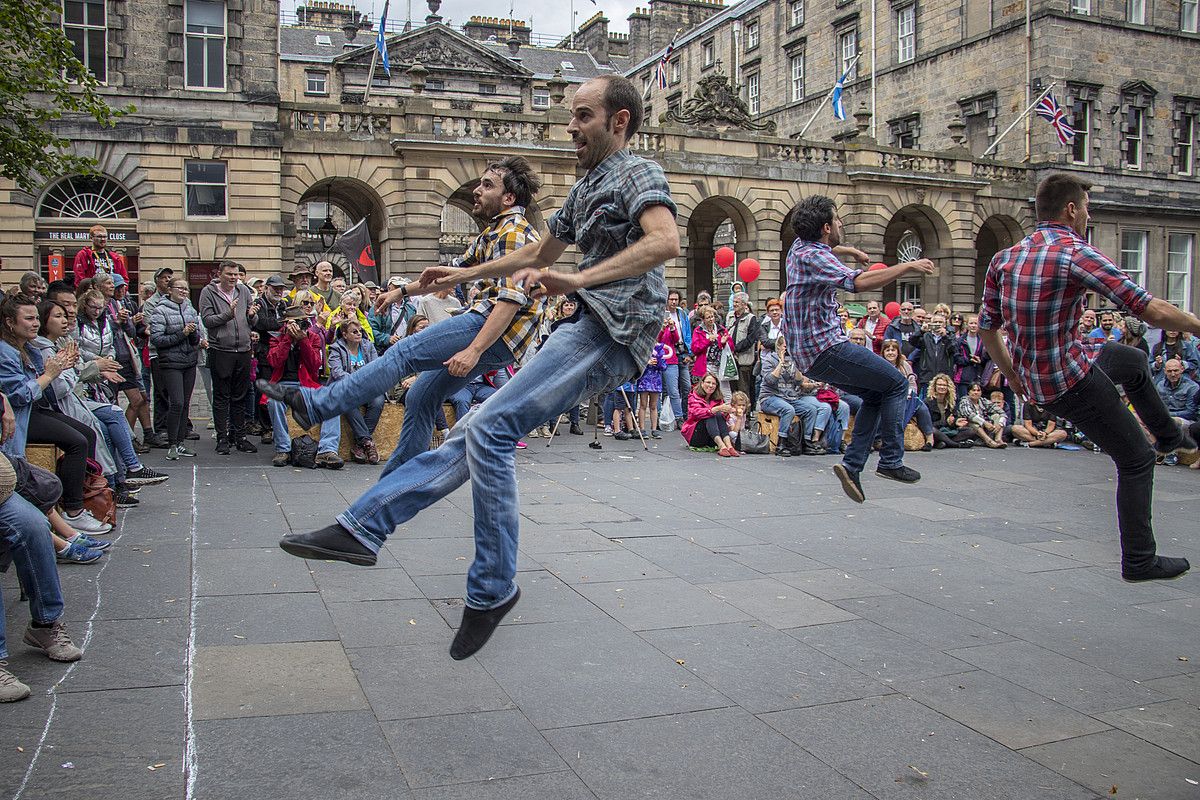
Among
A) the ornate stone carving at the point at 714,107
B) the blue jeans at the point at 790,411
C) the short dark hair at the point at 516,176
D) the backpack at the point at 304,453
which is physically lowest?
the backpack at the point at 304,453

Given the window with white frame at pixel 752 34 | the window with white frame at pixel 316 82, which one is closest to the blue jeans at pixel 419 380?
the window with white frame at pixel 752 34

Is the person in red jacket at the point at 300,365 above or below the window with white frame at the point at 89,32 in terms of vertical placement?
below

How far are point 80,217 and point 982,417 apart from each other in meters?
23.8

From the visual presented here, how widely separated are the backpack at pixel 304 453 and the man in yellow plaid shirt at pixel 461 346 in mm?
6121

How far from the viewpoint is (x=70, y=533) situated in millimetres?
6359

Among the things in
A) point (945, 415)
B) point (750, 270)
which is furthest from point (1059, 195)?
point (750, 270)

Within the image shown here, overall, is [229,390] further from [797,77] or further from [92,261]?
[797,77]

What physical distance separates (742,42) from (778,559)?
52.3 m

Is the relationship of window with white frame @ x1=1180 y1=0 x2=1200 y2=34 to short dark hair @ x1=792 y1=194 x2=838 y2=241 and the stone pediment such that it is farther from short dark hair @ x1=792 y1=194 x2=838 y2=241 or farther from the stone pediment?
short dark hair @ x1=792 y1=194 x2=838 y2=241

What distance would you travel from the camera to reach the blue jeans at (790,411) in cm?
1374

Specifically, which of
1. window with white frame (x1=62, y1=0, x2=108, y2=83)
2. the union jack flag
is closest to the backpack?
window with white frame (x1=62, y1=0, x2=108, y2=83)

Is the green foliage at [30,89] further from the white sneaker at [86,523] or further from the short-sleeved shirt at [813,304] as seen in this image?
the short-sleeved shirt at [813,304]

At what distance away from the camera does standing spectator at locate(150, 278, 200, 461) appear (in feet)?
38.9

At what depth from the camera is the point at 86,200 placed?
90.2 ft
